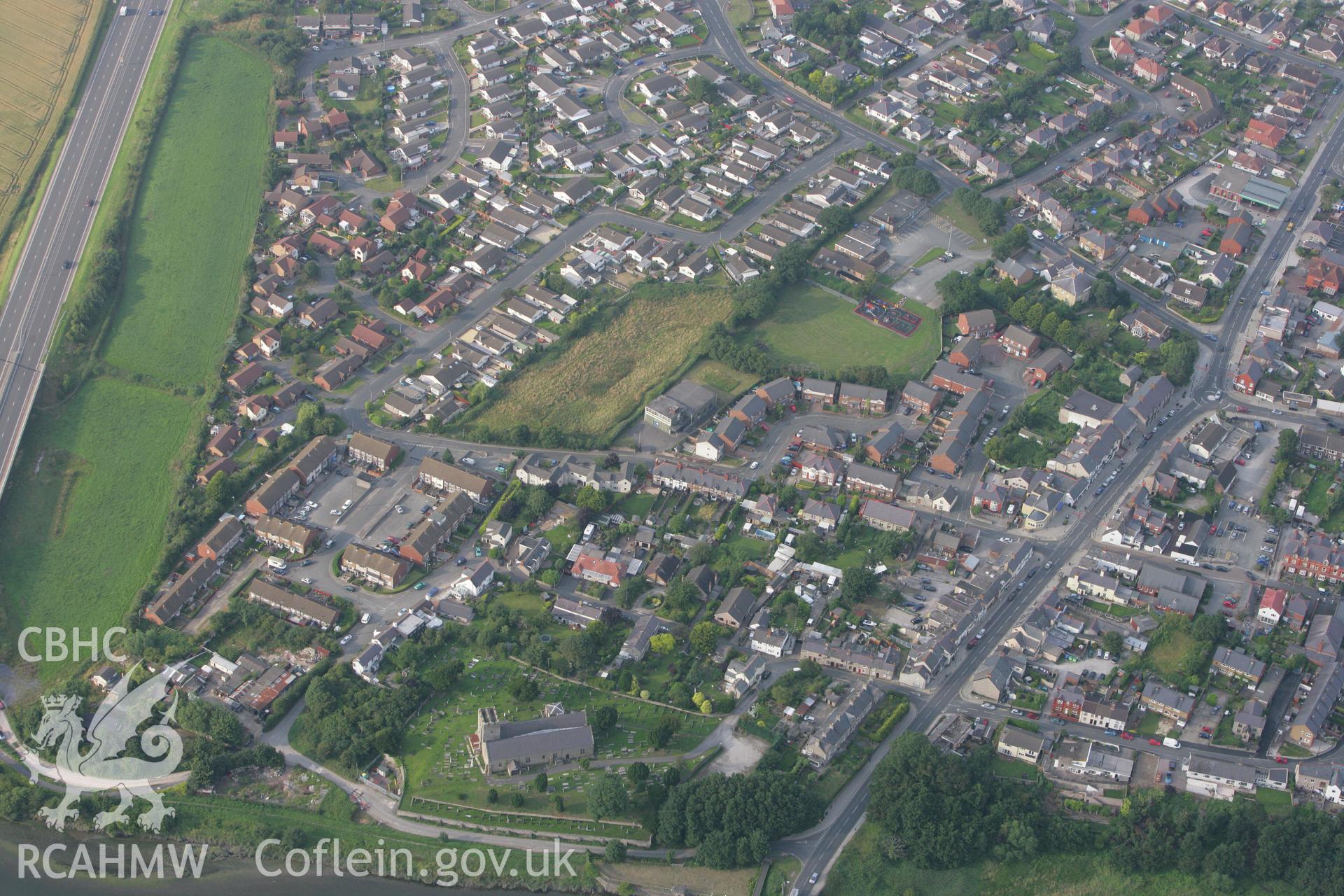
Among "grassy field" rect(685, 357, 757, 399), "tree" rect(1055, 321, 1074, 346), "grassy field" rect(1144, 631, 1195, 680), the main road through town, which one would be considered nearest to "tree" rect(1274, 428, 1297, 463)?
"tree" rect(1055, 321, 1074, 346)

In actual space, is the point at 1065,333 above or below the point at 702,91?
below

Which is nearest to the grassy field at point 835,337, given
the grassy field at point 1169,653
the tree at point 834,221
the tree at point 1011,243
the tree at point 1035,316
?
the tree at point 834,221

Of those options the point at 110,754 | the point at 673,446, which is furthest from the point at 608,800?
the point at 673,446

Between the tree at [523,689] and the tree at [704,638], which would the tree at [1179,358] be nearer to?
the tree at [704,638]

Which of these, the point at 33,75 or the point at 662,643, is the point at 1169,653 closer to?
the point at 662,643

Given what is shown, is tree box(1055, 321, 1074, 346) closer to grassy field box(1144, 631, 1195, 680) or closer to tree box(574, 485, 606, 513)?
grassy field box(1144, 631, 1195, 680)

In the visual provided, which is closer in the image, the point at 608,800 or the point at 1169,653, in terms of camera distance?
the point at 608,800
